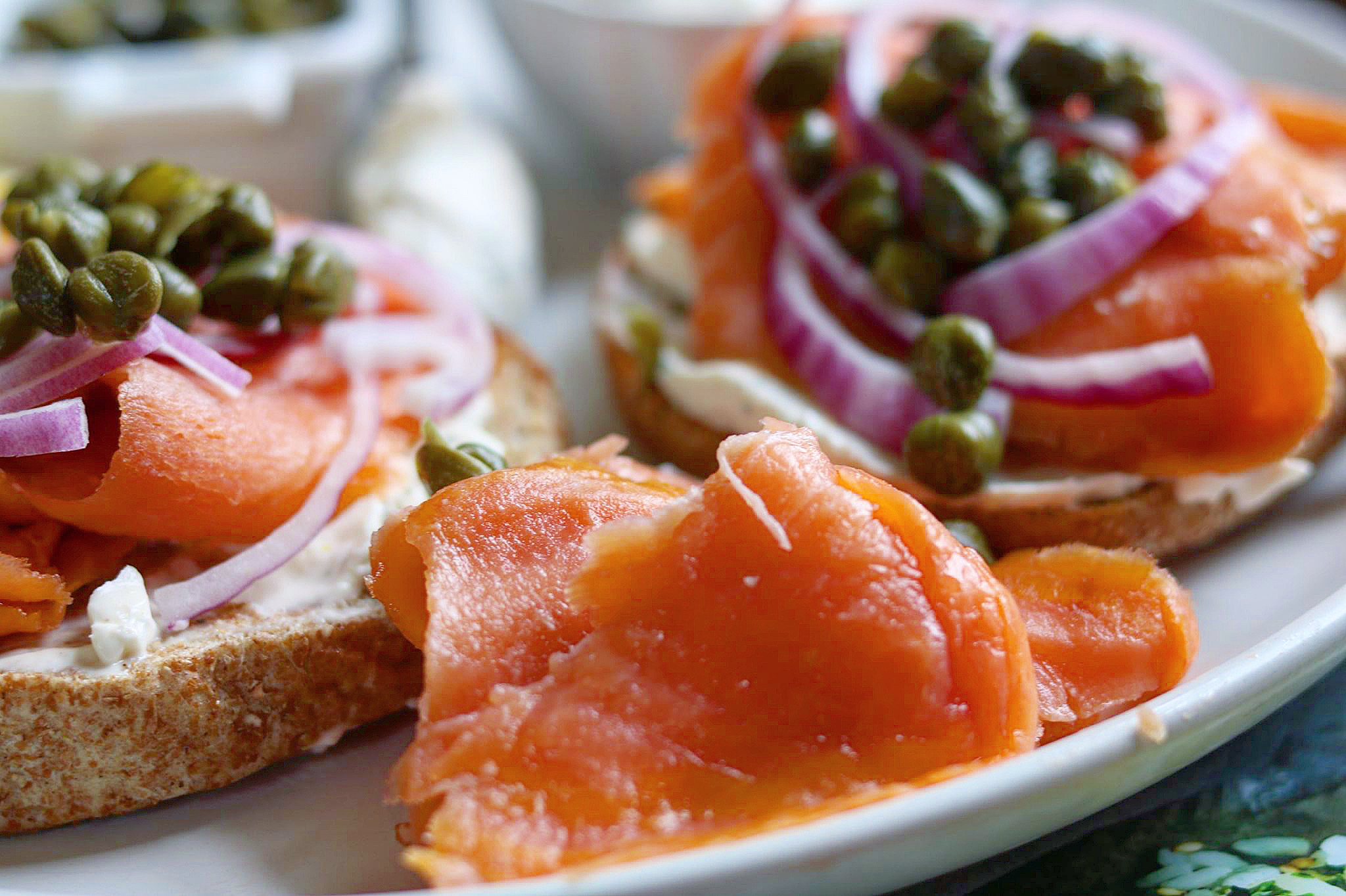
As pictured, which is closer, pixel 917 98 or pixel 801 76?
pixel 917 98

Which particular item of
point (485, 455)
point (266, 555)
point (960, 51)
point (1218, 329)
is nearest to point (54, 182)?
point (266, 555)

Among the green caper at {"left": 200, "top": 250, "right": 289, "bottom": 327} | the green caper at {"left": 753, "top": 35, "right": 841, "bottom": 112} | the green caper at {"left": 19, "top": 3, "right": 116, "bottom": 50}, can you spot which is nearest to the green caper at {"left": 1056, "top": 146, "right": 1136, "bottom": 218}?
the green caper at {"left": 753, "top": 35, "right": 841, "bottom": 112}

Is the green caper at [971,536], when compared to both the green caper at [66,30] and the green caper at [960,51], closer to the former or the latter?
the green caper at [960,51]

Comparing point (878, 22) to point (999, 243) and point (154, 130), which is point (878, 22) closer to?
point (999, 243)

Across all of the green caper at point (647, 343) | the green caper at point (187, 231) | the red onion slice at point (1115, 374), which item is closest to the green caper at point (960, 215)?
the red onion slice at point (1115, 374)

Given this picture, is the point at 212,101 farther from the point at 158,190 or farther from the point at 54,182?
the point at 158,190
